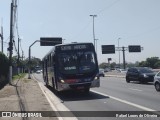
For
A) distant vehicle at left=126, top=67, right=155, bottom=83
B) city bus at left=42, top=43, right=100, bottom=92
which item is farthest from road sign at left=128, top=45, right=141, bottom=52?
city bus at left=42, top=43, right=100, bottom=92

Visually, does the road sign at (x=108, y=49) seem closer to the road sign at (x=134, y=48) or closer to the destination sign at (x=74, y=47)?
the road sign at (x=134, y=48)

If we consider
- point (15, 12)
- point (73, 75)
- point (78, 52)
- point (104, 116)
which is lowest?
point (104, 116)

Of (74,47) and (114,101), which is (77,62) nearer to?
(74,47)

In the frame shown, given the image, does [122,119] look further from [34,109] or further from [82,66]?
[82,66]

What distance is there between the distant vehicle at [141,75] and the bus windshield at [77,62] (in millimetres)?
13545

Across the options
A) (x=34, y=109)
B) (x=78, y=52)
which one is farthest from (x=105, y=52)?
(x=34, y=109)

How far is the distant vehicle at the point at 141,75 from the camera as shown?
112ft

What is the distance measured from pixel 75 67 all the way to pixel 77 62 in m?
0.39

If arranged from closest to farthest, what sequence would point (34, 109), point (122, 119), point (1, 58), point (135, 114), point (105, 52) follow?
point (122, 119) < point (135, 114) < point (34, 109) < point (1, 58) < point (105, 52)

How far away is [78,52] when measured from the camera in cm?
2209

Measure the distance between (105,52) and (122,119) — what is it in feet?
242

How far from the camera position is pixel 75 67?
21641 mm

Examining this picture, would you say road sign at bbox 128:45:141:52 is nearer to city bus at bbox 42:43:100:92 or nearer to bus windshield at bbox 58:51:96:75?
city bus at bbox 42:43:100:92

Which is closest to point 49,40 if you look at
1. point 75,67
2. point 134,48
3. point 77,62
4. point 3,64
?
point 3,64
